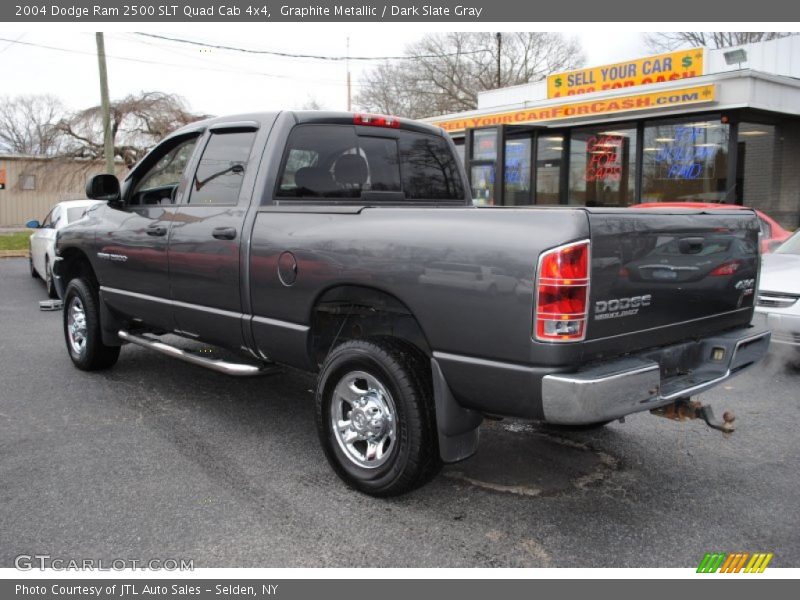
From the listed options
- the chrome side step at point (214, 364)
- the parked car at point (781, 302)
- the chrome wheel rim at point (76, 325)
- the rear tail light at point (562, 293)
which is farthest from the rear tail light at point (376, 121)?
the parked car at point (781, 302)

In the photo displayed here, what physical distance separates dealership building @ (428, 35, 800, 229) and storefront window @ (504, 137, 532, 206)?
25mm

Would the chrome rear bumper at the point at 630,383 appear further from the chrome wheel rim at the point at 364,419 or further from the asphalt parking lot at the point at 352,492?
the chrome wheel rim at the point at 364,419

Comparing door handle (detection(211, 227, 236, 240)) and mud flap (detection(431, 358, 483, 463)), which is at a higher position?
door handle (detection(211, 227, 236, 240))

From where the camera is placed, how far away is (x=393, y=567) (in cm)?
307

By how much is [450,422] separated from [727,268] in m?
1.77

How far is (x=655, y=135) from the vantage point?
1512cm

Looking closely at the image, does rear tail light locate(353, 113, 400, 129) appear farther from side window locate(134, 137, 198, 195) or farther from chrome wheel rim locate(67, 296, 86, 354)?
chrome wheel rim locate(67, 296, 86, 354)

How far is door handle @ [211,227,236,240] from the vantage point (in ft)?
14.4

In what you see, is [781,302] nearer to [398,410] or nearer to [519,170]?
[398,410]

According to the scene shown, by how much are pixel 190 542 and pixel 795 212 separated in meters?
16.6

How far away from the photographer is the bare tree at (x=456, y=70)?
43750mm

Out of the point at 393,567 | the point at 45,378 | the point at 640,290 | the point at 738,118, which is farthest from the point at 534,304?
the point at 738,118

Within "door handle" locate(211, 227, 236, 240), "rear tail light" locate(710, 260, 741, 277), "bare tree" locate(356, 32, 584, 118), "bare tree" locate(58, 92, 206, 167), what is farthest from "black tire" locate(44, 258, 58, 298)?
"bare tree" locate(356, 32, 584, 118)

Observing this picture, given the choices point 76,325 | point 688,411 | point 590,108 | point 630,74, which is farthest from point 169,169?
point 630,74
